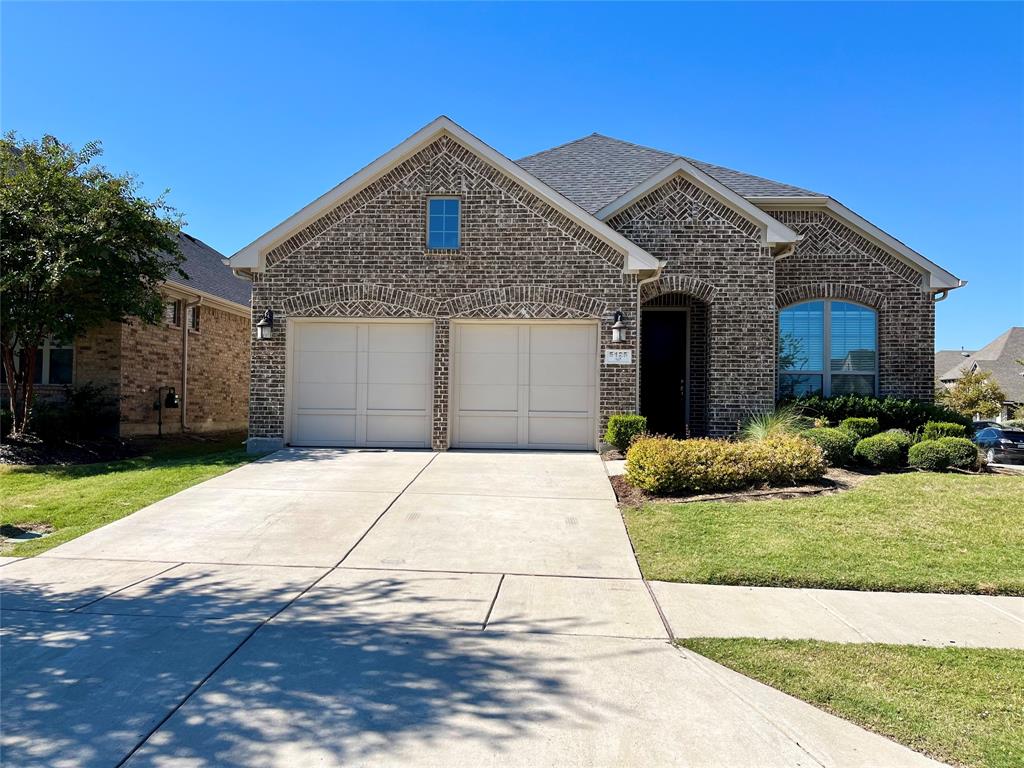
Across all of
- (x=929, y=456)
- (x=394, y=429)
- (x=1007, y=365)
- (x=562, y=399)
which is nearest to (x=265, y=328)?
(x=394, y=429)

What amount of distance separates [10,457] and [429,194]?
9662 mm

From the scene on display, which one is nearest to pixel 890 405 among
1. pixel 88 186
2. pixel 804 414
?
pixel 804 414

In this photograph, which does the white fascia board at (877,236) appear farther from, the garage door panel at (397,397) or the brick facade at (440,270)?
the garage door panel at (397,397)

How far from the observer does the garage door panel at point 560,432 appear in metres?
12.7

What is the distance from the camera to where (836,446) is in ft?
34.8

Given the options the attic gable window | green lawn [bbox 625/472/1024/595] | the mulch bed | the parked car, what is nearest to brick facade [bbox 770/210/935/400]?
the parked car

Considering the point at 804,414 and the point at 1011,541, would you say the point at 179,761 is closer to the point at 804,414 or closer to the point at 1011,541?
the point at 1011,541

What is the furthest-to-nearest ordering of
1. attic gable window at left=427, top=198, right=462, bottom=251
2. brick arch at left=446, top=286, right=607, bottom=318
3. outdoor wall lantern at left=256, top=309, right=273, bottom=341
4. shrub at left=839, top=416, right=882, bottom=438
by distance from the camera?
attic gable window at left=427, top=198, right=462, bottom=251 < outdoor wall lantern at left=256, top=309, right=273, bottom=341 < brick arch at left=446, top=286, right=607, bottom=318 < shrub at left=839, top=416, right=882, bottom=438

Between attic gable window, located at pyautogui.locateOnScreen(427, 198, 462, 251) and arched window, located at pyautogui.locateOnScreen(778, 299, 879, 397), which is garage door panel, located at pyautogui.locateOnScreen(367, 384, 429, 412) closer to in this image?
attic gable window, located at pyautogui.locateOnScreen(427, 198, 462, 251)

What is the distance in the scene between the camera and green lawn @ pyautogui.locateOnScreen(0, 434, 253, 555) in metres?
8.23

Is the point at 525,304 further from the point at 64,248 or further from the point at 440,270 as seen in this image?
the point at 64,248

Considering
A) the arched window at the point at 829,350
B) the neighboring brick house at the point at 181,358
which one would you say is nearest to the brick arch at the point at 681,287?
the arched window at the point at 829,350

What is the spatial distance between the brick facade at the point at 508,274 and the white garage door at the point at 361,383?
31 centimetres

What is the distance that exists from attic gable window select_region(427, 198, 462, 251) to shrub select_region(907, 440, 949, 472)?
879 cm
